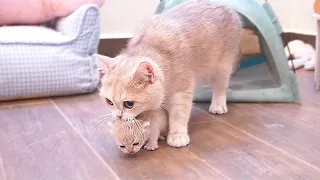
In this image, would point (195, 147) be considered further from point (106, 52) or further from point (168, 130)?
point (106, 52)

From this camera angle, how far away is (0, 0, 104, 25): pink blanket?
2.42m

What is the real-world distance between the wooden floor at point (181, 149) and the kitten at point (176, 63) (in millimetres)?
118

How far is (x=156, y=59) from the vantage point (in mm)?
1507

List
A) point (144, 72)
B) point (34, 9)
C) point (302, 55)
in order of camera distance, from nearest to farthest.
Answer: point (144, 72) < point (34, 9) < point (302, 55)

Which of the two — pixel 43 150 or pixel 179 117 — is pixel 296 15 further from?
pixel 43 150

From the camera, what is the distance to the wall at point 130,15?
3.01 metres

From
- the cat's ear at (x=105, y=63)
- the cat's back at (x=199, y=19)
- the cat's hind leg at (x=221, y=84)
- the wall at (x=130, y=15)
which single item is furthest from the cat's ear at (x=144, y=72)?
the wall at (x=130, y=15)

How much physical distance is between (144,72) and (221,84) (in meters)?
0.58

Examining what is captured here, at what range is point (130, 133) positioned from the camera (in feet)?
4.66

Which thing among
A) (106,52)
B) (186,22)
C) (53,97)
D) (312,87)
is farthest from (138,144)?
(106,52)

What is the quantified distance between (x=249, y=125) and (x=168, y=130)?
0.35 m

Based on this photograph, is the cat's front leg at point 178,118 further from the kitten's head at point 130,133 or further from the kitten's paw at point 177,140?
the kitten's head at point 130,133

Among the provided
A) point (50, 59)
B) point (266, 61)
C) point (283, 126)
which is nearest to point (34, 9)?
point (50, 59)

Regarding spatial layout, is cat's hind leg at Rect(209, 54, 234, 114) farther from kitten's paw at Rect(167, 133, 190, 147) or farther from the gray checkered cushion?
the gray checkered cushion
